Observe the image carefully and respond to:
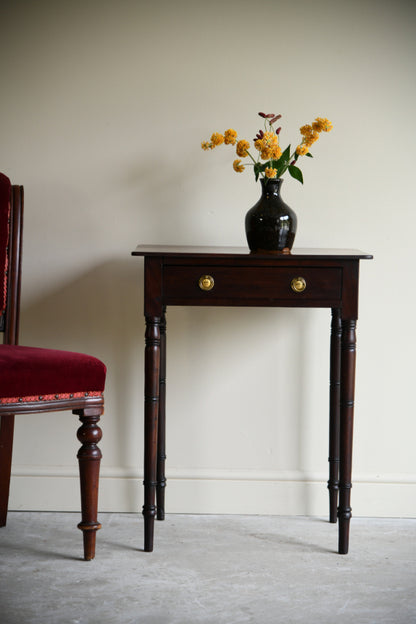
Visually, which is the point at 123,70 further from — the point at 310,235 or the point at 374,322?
the point at 374,322

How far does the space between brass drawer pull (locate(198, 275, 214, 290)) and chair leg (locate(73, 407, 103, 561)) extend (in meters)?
0.42

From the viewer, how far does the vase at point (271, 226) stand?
2.01 metres

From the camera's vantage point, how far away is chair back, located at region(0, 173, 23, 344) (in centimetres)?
206

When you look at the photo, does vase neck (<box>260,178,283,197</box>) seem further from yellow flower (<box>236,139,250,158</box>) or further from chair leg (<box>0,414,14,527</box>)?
chair leg (<box>0,414,14,527</box>)

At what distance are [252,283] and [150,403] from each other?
427 mm

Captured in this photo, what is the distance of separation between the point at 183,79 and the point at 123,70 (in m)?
0.20

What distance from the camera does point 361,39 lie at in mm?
2322

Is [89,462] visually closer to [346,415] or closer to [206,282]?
[206,282]

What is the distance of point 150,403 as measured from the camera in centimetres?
194

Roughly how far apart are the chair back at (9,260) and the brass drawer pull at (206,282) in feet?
1.83

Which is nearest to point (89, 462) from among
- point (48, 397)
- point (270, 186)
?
point (48, 397)

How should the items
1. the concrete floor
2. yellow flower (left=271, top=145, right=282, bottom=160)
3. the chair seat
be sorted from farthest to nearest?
1. yellow flower (left=271, top=145, right=282, bottom=160)
2. the chair seat
3. the concrete floor

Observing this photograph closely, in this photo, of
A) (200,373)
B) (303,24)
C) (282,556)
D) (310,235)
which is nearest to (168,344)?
(200,373)

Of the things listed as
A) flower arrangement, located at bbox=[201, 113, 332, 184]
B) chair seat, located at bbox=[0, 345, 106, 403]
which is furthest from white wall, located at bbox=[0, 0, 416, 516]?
chair seat, located at bbox=[0, 345, 106, 403]
